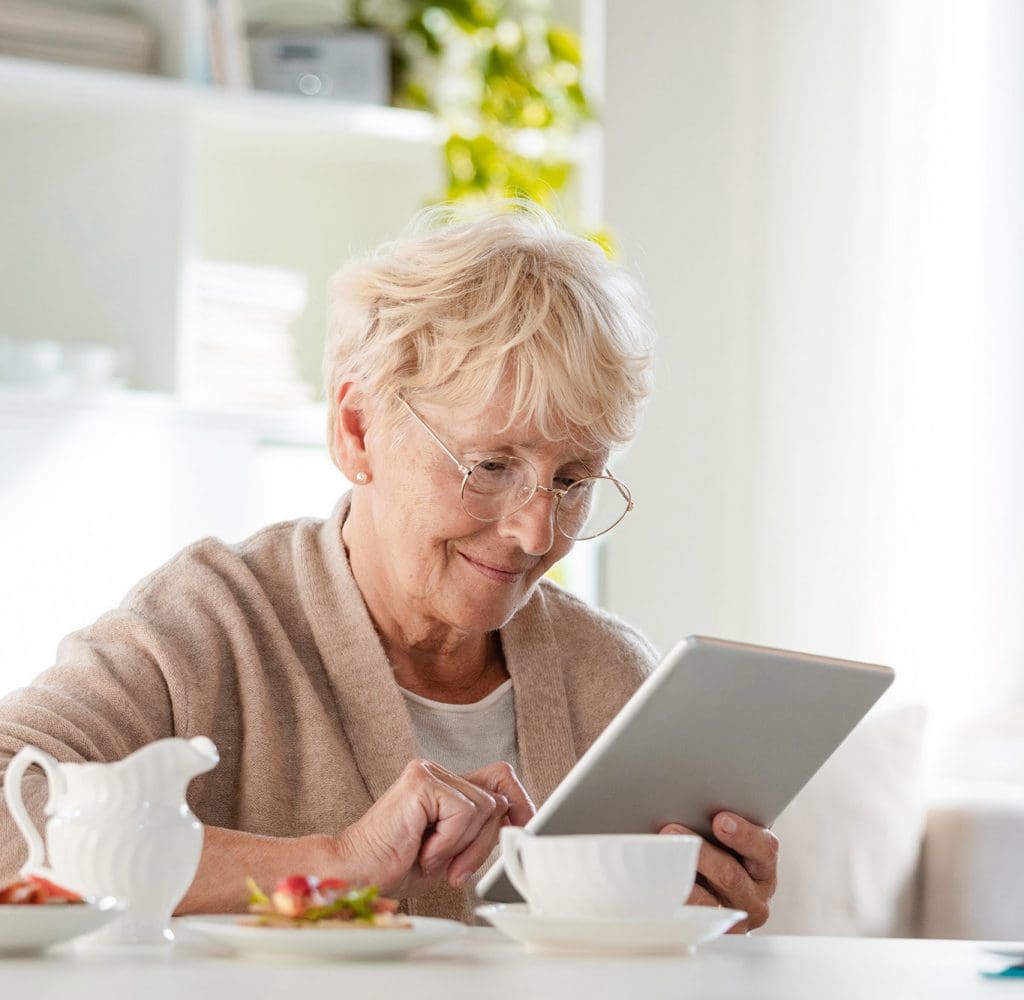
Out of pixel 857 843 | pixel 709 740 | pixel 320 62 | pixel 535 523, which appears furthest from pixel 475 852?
pixel 320 62

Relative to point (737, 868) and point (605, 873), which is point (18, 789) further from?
point (737, 868)

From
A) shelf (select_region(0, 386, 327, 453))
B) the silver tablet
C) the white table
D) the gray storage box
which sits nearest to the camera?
the white table

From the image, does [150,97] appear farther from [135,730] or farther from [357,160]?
[135,730]

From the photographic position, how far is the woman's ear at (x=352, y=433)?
1.84m

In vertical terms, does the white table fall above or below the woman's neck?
above

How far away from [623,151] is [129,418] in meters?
1.23

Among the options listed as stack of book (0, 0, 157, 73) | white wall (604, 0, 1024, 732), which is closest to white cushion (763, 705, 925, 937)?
white wall (604, 0, 1024, 732)

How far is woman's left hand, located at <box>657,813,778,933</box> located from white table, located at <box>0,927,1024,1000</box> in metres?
0.37

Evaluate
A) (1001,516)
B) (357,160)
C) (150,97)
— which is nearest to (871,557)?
(1001,516)

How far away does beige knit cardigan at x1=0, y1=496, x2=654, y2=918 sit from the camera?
5.34 ft

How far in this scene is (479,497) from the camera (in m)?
1.74

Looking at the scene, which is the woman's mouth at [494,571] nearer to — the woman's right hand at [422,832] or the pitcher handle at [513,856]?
the woman's right hand at [422,832]

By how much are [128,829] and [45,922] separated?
0.36 feet

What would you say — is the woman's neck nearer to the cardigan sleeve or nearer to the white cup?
the cardigan sleeve
